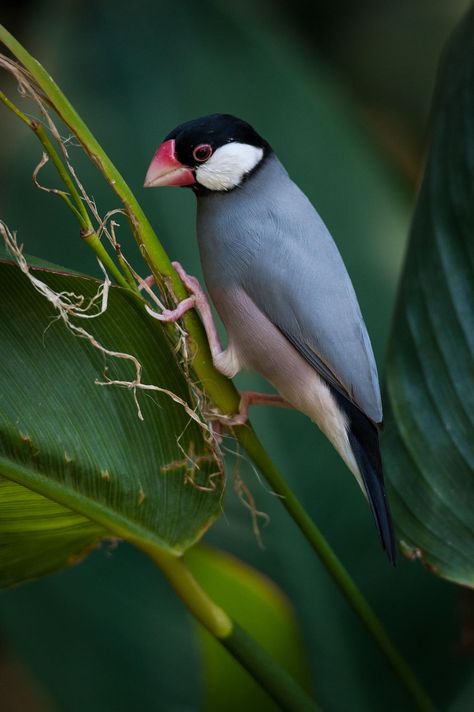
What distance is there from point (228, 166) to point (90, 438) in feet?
1.16

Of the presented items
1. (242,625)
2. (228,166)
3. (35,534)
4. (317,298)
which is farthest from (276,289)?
(242,625)

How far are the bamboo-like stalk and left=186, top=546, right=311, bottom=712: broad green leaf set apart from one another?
31 cm

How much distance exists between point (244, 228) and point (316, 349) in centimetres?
17

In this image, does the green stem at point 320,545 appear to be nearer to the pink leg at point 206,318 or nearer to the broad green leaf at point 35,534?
the pink leg at point 206,318

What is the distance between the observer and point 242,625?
50.9 inches

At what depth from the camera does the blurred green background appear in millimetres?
1407

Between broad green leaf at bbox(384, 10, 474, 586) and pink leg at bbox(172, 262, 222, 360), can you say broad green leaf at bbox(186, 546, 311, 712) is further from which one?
pink leg at bbox(172, 262, 222, 360)

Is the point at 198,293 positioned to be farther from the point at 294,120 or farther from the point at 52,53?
the point at 52,53

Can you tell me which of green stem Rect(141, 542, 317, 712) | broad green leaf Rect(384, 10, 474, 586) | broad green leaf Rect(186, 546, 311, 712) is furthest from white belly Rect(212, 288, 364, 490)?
broad green leaf Rect(186, 546, 311, 712)

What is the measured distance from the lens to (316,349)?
0.95 metres

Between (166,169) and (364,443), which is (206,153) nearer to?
(166,169)

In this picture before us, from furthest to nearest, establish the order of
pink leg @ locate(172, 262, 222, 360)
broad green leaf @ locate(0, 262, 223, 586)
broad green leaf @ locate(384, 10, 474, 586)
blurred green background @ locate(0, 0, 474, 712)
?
1. blurred green background @ locate(0, 0, 474, 712)
2. broad green leaf @ locate(384, 10, 474, 586)
3. pink leg @ locate(172, 262, 222, 360)
4. broad green leaf @ locate(0, 262, 223, 586)

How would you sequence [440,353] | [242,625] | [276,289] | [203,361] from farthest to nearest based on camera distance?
1. [242,625]
2. [440,353]
3. [276,289]
4. [203,361]

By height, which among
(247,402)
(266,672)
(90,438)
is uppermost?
(90,438)
